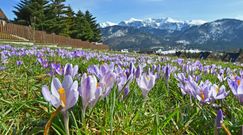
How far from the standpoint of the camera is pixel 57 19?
171ft

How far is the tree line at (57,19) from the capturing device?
45381 mm

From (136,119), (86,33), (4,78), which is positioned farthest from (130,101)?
(86,33)

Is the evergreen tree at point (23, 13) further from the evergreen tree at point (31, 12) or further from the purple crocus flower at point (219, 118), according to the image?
the purple crocus flower at point (219, 118)

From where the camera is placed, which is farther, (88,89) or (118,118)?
(118,118)

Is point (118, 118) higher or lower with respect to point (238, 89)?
lower

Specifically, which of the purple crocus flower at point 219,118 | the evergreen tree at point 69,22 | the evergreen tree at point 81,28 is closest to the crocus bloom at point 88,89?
the purple crocus flower at point 219,118

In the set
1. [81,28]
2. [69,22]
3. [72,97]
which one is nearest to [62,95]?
[72,97]

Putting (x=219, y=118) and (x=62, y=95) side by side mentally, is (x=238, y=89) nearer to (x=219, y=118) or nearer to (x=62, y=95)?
(x=219, y=118)

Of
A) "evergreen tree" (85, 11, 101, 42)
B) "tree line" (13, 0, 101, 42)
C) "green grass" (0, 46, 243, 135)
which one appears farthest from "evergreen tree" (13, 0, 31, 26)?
"green grass" (0, 46, 243, 135)

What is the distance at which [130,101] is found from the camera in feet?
6.21

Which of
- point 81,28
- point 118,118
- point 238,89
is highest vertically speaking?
point 81,28

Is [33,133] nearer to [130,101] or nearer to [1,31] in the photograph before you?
[130,101]

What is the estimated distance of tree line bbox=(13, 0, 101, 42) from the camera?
45381 mm

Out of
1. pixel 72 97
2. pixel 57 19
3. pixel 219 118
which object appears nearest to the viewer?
pixel 72 97
